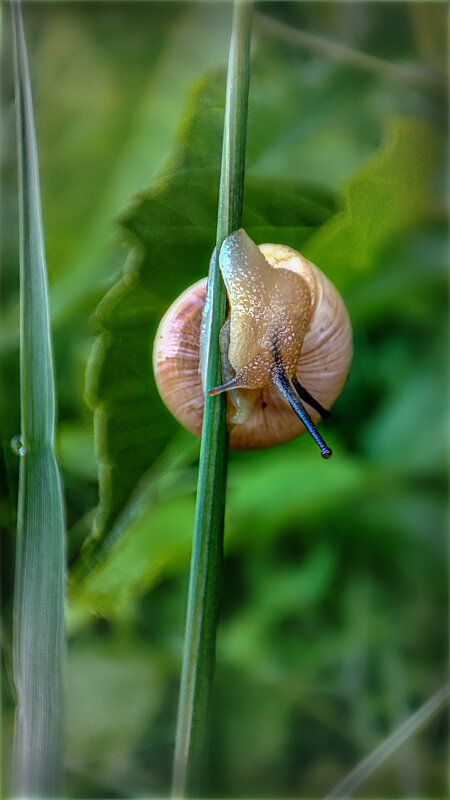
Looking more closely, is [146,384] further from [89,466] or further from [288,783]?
[288,783]

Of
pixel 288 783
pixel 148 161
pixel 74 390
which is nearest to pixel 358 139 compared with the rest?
pixel 148 161

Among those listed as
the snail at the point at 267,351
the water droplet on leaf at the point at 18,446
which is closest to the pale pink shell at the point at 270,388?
the snail at the point at 267,351

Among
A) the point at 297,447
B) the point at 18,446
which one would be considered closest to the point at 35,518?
the point at 18,446

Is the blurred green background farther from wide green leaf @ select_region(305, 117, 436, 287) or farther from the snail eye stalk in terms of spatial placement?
the snail eye stalk

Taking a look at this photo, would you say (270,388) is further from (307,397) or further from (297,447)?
(297,447)

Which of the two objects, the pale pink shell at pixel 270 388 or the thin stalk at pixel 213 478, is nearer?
the thin stalk at pixel 213 478

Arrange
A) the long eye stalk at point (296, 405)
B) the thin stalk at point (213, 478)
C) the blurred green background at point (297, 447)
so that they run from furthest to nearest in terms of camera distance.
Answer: the blurred green background at point (297, 447) < the long eye stalk at point (296, 405) < the thin stalk at point (213, 478)

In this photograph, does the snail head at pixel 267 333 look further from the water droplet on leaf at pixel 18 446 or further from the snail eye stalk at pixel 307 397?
the water droplet on leaf at pixel 18 446
